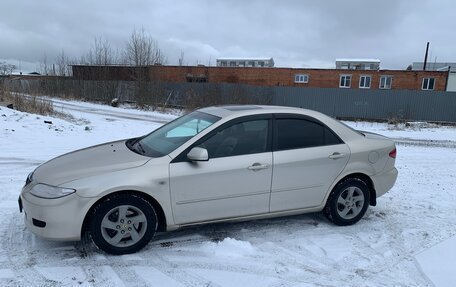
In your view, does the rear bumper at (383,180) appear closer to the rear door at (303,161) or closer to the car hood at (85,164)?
the rear door at (303,161)

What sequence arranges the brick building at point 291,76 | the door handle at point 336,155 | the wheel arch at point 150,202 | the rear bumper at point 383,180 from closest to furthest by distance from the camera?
the wheel arch at point 150,202
the door handle at point 336,155
the rear bumper at point 383,180
the brick building at point 291,76

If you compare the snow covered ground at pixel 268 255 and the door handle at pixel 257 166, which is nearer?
the snow covered ground at pixel 268 255

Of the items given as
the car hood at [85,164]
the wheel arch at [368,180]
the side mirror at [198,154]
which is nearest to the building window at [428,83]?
the wheel arch at [368,180]

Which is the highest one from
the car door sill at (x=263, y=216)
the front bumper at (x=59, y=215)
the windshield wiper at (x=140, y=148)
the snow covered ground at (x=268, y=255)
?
the windshield wiper at (x=140, y=148)

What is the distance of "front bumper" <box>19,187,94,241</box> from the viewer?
3.44m

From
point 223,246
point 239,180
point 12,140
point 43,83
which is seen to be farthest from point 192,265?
point 43,83

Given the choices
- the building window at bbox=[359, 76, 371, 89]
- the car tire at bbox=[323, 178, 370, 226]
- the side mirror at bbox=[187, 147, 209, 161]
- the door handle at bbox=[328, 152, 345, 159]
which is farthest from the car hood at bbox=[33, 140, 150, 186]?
the building window at bbox=[359, 76, 371, 89]

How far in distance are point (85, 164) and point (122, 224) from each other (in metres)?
0.78

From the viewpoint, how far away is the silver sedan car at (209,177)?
3.57 metres

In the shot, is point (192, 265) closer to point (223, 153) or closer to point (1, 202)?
point (223, 153)

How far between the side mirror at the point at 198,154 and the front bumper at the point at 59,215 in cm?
109

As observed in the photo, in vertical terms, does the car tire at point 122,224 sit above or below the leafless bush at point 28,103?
below

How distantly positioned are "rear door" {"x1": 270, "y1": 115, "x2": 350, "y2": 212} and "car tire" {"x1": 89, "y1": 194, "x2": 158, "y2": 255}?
150 cm

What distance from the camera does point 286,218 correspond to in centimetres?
494
